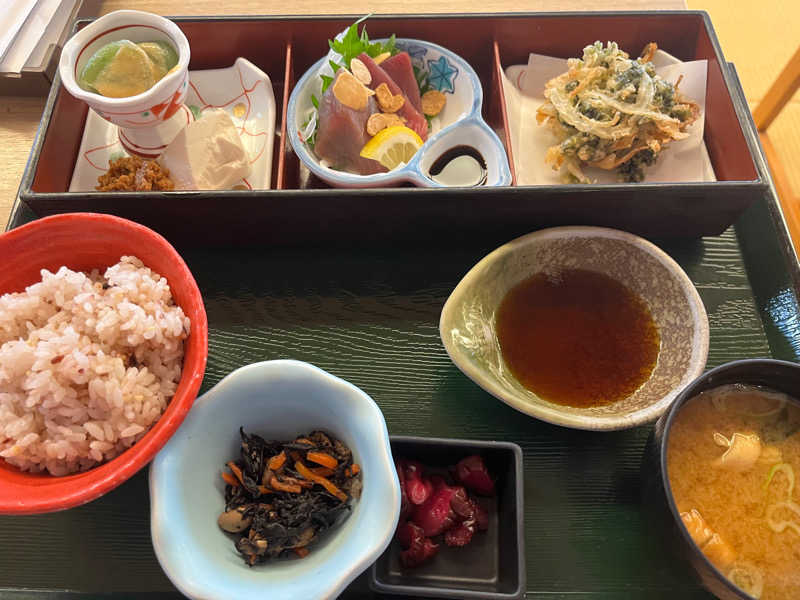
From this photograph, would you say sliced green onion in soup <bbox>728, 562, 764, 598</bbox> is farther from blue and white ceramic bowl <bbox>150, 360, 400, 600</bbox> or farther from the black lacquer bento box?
the black lacquer bento box

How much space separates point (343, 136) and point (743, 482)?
1.24m

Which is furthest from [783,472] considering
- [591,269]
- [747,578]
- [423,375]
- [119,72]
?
[119,72]

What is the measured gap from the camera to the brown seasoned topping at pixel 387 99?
64.8 inches

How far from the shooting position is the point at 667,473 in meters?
0.99

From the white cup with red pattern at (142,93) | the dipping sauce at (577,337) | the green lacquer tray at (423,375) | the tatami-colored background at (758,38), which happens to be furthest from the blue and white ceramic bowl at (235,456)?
the tatami-colored background at (758,38)

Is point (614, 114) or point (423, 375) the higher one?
point (614, 114)

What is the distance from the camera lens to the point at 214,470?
106cm

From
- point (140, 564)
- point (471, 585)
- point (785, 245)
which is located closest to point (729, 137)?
point (785, 245)

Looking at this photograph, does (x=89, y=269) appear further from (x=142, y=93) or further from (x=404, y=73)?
(x=404, y=73)

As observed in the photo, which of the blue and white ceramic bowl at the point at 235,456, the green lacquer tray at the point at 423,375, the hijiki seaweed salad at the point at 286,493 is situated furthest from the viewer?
the green lacquer tray at the point at 423,375

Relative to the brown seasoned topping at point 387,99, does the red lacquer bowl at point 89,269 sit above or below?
below

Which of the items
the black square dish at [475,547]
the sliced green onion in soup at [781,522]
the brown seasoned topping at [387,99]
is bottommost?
the black square dish at [475,547]

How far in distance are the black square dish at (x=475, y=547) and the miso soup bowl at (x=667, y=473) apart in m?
0.24

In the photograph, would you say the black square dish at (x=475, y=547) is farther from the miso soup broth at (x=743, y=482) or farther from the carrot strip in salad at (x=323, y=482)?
the miso soup broth at (x=743, y=482)
